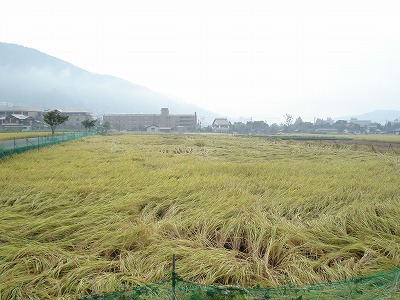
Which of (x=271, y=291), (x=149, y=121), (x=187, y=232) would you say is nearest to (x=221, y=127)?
(x=149, y=121)

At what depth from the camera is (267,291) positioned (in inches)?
102

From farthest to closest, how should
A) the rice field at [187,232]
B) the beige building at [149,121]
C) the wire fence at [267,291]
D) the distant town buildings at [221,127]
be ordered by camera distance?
the distant town buildings at [221,127]
the beige building at [149,121]
the rice field at [187,232]
the wire fence at [267,291]

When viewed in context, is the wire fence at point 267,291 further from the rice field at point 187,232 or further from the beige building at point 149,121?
the beige building at point 149,121

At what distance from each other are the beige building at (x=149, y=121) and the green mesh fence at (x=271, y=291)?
285ft

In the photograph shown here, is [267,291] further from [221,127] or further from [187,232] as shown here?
[221,127]

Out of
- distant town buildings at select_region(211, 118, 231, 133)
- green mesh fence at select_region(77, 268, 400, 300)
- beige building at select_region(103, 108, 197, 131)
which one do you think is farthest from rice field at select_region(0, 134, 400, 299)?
distant town buildings at select_region(211, 118, 231, 133)

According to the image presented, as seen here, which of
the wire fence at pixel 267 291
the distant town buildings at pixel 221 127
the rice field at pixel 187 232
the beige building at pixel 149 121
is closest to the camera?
the wire fence at pixel 267 291

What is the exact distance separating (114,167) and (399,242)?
722cm

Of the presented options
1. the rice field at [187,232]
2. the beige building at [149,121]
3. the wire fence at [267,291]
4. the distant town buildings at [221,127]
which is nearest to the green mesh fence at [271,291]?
the wire fence at [267,291]

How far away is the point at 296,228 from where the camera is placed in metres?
4.14

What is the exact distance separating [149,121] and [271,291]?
96333mm

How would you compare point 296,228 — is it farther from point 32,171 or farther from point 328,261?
point 32,171

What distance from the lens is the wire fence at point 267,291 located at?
2523 mm

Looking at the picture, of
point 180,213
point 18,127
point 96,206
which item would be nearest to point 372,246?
point 180,213
